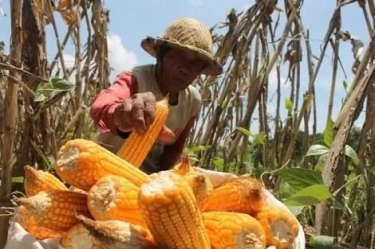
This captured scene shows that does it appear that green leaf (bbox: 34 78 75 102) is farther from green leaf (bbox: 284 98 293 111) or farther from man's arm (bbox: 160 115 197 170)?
green leaf (bbox: 284 98 293 111)

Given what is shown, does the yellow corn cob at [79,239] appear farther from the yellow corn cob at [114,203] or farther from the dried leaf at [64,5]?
the dried leaf at [64,5]

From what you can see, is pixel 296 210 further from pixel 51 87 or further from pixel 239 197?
pixel 51 87

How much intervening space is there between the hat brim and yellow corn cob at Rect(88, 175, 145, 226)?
1.97 ft

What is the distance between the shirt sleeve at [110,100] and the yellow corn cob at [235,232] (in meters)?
0.32

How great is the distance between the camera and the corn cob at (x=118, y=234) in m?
0.59

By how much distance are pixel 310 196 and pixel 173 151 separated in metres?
0.59

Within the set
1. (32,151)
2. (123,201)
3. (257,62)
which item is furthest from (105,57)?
(123,201)

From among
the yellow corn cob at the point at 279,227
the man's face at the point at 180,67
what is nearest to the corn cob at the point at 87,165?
the yellow corn cob at the point at 279,227

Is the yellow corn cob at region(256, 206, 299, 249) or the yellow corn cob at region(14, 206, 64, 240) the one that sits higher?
the yellow corn cob at region(256, 206, 299, 249)

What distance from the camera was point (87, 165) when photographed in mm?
720

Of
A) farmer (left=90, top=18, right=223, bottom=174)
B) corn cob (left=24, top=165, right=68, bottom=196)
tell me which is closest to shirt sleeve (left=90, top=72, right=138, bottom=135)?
farmer (left=90, top=18, right=223, bottom=174)

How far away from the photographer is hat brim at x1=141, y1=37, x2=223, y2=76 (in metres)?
1.24

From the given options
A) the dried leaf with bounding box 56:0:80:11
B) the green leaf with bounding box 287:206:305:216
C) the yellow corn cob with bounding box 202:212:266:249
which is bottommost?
the green leaf with bounding box 287:206:305:216

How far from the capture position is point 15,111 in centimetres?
117
